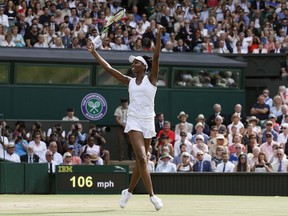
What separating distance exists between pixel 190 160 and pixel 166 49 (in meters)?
7.61

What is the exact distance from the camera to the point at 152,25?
95.2 ft

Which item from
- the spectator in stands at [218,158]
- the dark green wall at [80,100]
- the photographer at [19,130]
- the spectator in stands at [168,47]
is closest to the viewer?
the spectator in stands at [218,158]

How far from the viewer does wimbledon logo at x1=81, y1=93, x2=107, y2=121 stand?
89.9ft

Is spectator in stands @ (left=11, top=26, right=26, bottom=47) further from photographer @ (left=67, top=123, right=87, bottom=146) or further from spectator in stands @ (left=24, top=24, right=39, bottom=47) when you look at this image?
photographer @ (left=67, top=123, right=87, bottom=146)

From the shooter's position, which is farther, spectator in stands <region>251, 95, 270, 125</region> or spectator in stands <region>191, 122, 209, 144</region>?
spectator in stands <region>251, 95, 270, 125</region>

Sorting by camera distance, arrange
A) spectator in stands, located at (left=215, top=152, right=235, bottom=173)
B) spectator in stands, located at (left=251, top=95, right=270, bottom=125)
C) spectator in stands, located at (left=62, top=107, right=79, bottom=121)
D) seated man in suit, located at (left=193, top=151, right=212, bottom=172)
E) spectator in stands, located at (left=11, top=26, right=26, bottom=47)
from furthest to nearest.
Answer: spectator in stands, located at (left=11, top=26, right=26, bottom=47) → spectator in stands, located at (left=251, top=95, right=270, bottom=125) → spectator in stands, located at (left=62, top=107, right=79, bottom=121) → seated man in suit, located at (left=193, top=151, right=212, bottom=172) → spectator in stands, located at (left=215, top=152, right=235, bottom=173)

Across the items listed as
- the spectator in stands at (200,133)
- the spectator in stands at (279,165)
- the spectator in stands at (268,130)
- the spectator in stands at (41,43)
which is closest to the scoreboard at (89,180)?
the spectator in stands at (279,165)

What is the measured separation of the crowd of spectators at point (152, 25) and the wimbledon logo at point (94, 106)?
149 cm

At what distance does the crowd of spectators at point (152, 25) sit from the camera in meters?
28.0

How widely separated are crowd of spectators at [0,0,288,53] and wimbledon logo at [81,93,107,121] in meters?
1.49

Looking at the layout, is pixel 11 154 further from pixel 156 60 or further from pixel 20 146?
pixel 156 60

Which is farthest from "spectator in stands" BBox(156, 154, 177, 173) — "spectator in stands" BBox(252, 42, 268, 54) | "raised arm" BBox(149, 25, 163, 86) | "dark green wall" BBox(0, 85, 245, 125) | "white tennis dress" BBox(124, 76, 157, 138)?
"spectator in stands" BBox(252, 42, 268, 54)

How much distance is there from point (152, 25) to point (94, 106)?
3.08 m

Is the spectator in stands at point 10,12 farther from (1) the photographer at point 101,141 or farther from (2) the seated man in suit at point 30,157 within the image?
(2) the seated man in suit at point 30,157
